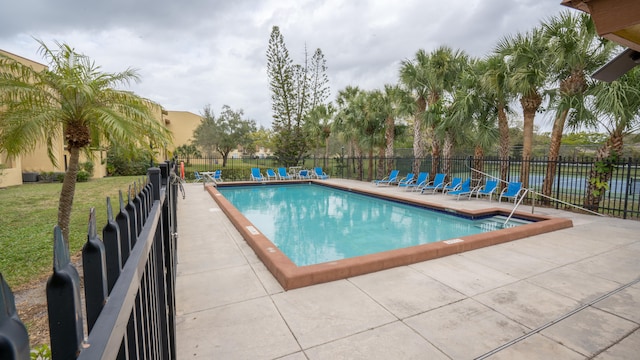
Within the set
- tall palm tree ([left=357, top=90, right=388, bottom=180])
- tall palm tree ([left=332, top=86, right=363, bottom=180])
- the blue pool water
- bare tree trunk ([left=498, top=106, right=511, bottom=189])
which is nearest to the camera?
the blue pool water

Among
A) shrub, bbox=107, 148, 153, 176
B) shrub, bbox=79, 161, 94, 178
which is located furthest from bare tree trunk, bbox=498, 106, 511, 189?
shrub, bbox=79, 161, 94, 178

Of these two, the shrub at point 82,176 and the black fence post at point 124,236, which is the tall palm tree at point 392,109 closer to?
the black fence post at point 124,236

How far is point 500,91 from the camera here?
999 centimetres

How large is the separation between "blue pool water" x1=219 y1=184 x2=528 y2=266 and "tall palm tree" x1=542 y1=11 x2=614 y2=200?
3591mm

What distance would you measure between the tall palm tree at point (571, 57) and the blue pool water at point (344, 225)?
359 centimetres

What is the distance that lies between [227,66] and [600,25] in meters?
23.4

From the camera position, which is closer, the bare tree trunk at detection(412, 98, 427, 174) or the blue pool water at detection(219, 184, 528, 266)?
the blue pool water at detection(219, 184, 528, 266)

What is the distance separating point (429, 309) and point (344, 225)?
17.1 ft

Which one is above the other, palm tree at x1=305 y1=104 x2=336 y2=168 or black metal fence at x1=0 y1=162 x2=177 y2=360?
palm tree at x1=305 y1=104 x2=336 y2=168

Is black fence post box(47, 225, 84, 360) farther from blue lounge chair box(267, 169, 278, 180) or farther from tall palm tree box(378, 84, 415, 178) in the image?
blue lounge chair box(267, 169, 278, 180)

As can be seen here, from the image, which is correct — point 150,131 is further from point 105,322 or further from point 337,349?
point 105,322

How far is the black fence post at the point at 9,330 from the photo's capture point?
306 mm

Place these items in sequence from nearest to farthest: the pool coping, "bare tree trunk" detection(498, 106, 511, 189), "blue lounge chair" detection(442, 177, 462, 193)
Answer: the pool coping
"bare tree trunk" detection(498, 106, 511, 189)
"blue lounge chair" detection(442, 177, 462, 193)

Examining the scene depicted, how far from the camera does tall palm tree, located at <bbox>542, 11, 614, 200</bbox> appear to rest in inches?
315
